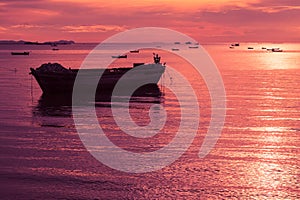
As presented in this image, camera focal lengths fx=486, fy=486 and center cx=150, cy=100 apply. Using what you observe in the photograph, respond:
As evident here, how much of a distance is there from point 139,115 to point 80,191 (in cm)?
1656

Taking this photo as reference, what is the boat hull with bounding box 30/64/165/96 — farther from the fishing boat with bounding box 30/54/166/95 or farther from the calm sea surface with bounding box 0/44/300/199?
the calm sea surface with bounding box 0/44/300/199

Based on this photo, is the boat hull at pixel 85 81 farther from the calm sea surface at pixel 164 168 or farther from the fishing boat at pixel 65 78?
the calm sea surface at pixel 164 168

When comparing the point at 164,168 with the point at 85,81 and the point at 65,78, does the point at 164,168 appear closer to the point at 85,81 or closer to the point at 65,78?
the point at 65,78

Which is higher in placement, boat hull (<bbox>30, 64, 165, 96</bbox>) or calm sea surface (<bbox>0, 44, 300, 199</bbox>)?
boat hull (<bbox>30, 64, 165, 96</bbox>)

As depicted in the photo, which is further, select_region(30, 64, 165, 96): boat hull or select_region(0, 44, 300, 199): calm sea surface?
select_region(30, 64, 165, 96): boat hull

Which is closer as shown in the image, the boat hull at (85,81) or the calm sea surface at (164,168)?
the calm sea surface at (164,168)

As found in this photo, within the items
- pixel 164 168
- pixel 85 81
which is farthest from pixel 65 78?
pixel 164 168

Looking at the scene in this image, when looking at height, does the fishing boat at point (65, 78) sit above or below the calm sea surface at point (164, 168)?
above

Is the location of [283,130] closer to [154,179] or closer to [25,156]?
[154,179]

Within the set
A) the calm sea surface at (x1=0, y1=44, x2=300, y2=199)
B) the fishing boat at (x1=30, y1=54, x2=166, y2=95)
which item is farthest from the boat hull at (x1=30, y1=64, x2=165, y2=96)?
the calm sea surface at (x1=0, y1=44, x2=300, y2=199)

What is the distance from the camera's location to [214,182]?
55.5 feet

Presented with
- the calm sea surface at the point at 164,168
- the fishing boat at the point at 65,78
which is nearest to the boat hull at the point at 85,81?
the fishing boat at the point at 65,78

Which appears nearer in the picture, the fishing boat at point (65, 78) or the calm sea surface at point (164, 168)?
the calm sea surface at point (164, 168)

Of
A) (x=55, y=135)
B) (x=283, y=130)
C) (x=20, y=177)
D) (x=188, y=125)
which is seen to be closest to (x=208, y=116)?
(x=188, y=125)
